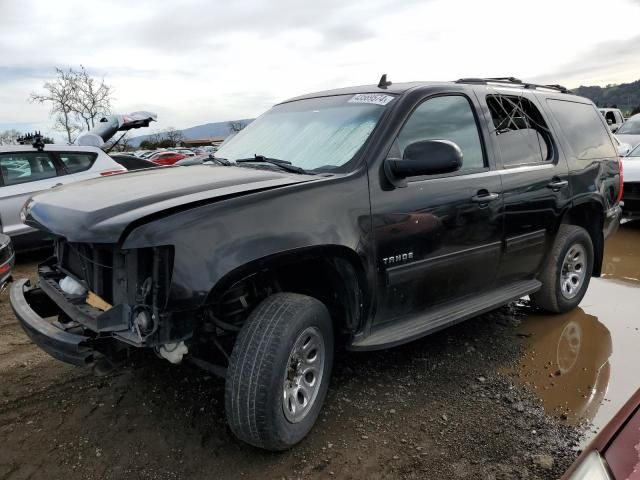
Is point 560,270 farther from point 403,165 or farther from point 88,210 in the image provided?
point 88,210

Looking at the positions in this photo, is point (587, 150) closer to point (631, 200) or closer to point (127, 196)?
point (127, 196)

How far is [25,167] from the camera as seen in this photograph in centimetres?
680

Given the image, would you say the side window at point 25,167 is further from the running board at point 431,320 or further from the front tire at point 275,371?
the running board at point 431,320

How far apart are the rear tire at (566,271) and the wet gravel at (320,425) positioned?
2.85 feet

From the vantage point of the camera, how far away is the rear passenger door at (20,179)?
21.1ft

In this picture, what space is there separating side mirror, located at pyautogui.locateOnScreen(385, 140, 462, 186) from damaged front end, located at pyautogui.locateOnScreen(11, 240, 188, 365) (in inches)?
54.6

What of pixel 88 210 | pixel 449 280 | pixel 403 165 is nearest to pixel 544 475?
pixel 449 280

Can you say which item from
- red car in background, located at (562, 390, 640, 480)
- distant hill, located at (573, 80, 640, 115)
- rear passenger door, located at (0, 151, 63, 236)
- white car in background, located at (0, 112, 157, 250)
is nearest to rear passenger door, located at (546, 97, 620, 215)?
red car in background, located at (562, 390, 640, 480)

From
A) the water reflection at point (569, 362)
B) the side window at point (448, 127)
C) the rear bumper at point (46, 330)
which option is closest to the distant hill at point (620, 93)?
the water reflection at point (569, 362)

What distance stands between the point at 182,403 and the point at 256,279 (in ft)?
3.30

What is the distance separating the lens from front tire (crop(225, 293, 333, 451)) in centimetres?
236

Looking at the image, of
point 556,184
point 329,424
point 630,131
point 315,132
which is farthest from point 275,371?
point 630,131

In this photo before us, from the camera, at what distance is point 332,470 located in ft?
8.29

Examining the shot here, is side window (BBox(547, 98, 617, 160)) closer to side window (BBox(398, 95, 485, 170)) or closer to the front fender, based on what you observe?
side window (BBox(398, 95, 485, 170))
